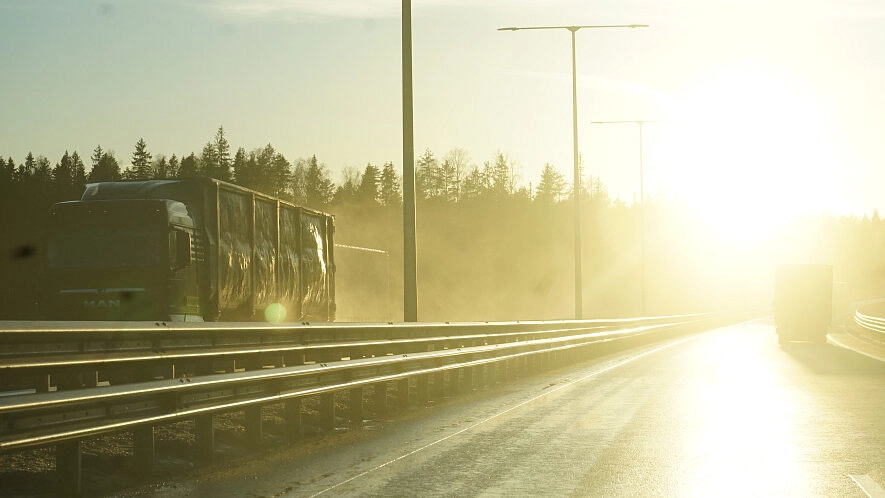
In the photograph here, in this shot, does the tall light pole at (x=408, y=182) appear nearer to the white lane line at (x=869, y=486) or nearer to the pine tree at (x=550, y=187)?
the white lane line at (x=869, y=486)

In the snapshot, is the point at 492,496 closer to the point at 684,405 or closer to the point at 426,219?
the point at 684,405

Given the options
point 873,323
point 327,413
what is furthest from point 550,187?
point 327,413

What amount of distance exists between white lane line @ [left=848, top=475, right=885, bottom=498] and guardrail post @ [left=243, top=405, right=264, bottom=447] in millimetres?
4836

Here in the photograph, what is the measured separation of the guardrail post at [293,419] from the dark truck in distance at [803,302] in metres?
34.5

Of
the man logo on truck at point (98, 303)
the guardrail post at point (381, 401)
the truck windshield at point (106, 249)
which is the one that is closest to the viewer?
the guardrail post at point (381, 401)

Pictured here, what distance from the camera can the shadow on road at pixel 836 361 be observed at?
934 inches

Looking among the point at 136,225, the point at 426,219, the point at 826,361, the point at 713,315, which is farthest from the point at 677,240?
the point at 136,225

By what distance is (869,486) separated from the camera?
854 cm

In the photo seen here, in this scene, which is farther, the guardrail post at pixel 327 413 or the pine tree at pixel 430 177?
the pine tree at pixel 430 177

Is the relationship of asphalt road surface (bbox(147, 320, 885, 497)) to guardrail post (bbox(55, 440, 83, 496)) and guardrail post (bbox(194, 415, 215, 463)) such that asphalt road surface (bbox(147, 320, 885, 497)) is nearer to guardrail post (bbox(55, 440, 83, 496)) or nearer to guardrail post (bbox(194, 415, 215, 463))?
guardrail post (bbox(194, 415, 215, 463))

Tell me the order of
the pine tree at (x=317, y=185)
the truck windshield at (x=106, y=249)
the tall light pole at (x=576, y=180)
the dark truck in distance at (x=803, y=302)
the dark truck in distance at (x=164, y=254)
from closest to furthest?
the dark truck in distance at (x=164, y=254), the truck windshield at (x=106, y=249), the tall light pole at (x=576, y=180), the dark truck in distance at (x=803, y=302), the pine tree at (x=317, y=185)

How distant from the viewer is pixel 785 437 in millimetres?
11695

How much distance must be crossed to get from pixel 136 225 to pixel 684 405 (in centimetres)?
898

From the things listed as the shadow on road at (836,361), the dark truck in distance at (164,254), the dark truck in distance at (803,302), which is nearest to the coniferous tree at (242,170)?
the dark truck in distance at (803,302)
